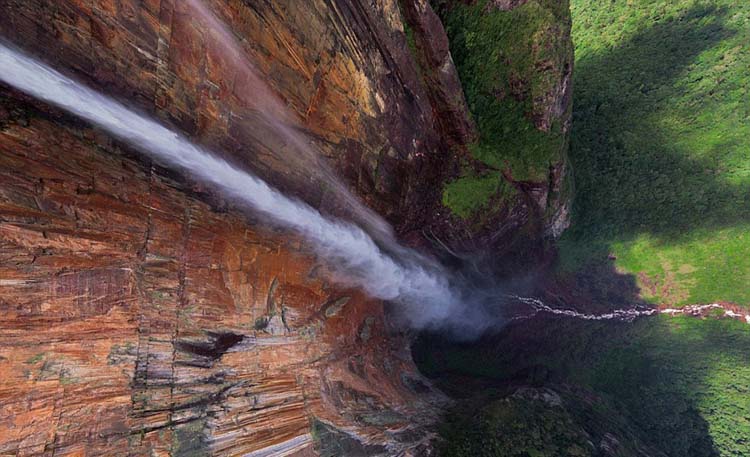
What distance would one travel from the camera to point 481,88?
51.5 feet

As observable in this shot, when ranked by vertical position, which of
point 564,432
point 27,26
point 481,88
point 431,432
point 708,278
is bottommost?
point 564,432

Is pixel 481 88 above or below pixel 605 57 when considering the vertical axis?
below

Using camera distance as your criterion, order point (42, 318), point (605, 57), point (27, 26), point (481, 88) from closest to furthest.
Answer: point (27, 26), point (42, 318), point (481, 88), point (605, 57)

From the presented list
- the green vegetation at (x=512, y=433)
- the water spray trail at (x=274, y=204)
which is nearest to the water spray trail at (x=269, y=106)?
the water spray trail at (x=274, y=204)

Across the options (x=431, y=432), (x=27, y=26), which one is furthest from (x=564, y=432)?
(x=27, y=26)

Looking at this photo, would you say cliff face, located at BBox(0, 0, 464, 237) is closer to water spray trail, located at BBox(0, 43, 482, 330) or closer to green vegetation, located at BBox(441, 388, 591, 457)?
water spray trail, located at BBox(0, 43, 482, 330)

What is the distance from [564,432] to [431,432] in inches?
213

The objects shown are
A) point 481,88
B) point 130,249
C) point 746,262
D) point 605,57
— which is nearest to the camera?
point 130,249

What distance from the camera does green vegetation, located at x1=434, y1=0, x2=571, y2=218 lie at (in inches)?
573

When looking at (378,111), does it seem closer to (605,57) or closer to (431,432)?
(431,432)

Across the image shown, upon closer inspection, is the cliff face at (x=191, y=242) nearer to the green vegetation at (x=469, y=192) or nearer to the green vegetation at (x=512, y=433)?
the green vegetation at (x=512, y=433)

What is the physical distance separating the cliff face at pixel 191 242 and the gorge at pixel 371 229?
50 mm

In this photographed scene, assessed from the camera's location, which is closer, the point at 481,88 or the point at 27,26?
the point at 27,26

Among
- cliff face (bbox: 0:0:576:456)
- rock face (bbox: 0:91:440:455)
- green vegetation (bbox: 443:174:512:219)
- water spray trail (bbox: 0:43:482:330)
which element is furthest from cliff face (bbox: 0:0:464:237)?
green vegetation (bbox: 443:174:512:219)
